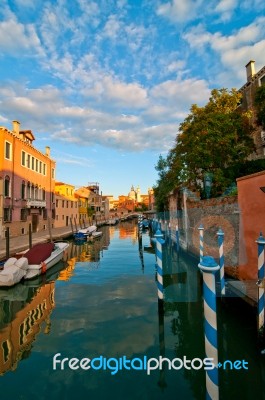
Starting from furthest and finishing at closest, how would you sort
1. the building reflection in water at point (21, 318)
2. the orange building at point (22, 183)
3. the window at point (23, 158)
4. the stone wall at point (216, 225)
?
the window at point (23, 158), the orange building at point (22, 183), the stone wall at point (216, 225), the building reflection in water at point (21, 318)

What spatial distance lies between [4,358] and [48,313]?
89.2 inches

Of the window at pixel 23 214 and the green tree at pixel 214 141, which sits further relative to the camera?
the window at pixel 23 214

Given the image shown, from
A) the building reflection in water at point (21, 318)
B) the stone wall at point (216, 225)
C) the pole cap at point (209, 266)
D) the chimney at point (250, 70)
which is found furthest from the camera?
the chimney at point (250, 70)

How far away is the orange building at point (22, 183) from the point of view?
2020 centimetres

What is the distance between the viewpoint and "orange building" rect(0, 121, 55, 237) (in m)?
20.2

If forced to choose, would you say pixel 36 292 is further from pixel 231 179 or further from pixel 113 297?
pixel 231 179

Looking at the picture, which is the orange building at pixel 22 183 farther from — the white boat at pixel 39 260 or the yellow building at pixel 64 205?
the white boat at pixel 39 260

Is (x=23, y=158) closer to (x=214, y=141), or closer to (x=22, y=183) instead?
(x=22, y=183)

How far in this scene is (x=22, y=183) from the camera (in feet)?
76.1

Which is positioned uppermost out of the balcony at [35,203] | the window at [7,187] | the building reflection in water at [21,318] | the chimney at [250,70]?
the chimney at [250,70]

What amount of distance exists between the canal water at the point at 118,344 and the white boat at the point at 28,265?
538 millimetres

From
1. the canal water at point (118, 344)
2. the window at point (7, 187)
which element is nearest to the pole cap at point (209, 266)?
the canal water at point (118, 344)

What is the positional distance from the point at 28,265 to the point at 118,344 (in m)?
6.75

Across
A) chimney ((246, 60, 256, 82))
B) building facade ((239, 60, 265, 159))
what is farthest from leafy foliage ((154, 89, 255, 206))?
chimney ((246, 60, 256, 82))
